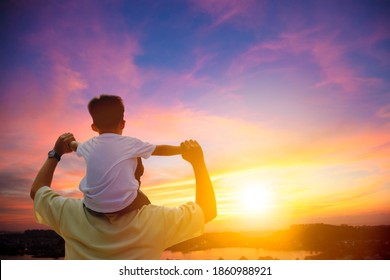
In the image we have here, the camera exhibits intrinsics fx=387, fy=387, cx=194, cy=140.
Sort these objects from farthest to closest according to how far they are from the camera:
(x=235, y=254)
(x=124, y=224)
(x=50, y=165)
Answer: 1. (x=235, y=254)
2. (x=50, y=165)
3. (x=124, y=224)

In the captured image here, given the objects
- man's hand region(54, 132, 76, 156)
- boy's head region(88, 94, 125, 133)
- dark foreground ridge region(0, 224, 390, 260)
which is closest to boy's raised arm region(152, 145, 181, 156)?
boy's head region(88, 94, 125, 133)

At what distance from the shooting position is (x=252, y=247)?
3.15m

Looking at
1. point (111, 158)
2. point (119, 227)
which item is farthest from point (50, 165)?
point (119, 227)

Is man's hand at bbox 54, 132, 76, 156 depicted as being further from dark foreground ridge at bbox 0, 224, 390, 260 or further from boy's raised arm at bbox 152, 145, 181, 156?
dark foreground ridge at bbox 0, 224, 390, 260

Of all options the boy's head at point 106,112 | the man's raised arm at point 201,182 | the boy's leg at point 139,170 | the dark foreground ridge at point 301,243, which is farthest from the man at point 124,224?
the dark foreground ridge at point 301,243

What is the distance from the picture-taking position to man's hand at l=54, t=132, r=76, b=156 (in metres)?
1.47

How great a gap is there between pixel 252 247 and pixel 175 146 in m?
1.99

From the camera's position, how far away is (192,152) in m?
1.38

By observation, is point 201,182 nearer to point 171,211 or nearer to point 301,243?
point 171,211

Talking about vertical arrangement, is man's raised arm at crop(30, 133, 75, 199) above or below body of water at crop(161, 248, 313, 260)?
above

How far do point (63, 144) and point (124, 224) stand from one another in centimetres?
42
